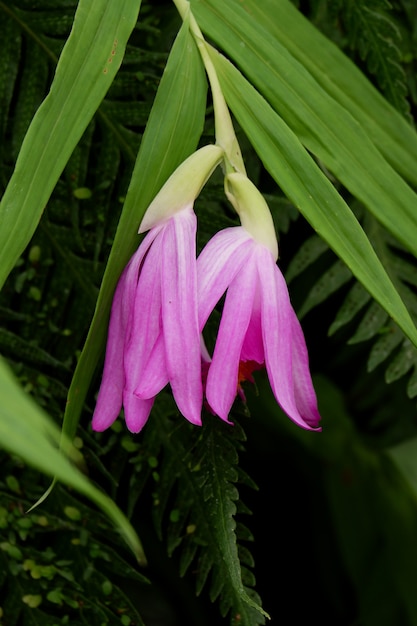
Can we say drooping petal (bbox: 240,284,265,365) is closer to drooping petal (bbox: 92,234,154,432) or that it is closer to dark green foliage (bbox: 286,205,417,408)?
drooping petal (bbox: 92,234,154,432)

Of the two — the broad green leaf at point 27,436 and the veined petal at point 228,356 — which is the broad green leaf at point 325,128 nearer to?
the veined petal at point 228,356

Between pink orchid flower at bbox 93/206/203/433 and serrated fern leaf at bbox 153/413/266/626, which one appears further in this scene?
serrated fern leaf at bbox 153/413/266/626

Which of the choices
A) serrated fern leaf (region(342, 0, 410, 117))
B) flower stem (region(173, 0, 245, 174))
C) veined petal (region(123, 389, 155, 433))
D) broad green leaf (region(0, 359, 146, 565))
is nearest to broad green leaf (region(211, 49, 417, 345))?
flower stem (region(173, 0, 245, 174))

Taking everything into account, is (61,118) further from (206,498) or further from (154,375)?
(206,498)

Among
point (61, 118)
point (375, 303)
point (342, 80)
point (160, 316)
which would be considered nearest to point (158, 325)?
point (160, 316)

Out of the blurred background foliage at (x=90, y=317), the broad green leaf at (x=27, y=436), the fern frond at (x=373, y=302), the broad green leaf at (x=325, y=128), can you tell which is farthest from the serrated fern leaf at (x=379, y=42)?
the broad green leaf at (x=27, y=436)

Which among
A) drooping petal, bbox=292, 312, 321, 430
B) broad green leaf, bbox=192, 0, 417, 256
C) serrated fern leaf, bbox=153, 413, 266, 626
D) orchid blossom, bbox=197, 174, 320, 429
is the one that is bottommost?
serrated fern leaf, bbox=153, 413, 266, 626

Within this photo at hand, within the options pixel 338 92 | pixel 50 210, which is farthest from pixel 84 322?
pixel 338 92
